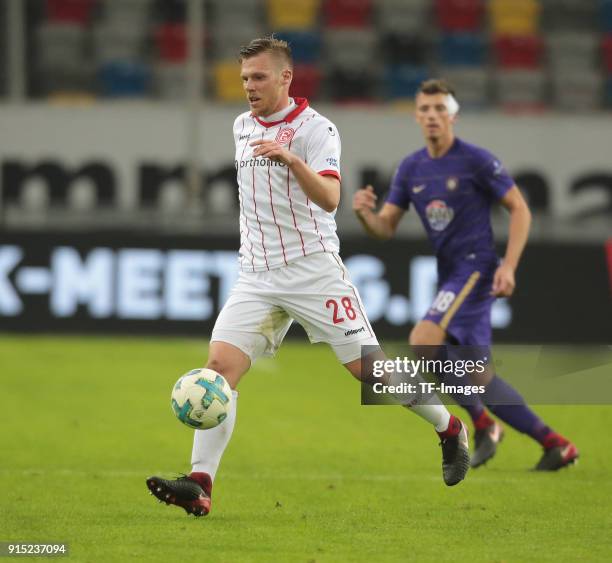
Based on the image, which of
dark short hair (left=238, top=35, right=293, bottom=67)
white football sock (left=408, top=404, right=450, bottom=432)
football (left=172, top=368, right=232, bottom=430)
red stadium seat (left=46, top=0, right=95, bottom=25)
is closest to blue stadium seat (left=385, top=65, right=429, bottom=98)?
red stadium seat (left=46, top=0, right=95, bottom=25)

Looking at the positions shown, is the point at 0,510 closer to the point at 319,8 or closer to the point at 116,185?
the point at 116,185

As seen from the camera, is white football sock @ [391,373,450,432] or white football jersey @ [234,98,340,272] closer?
white football jersey @ [234,98,340,272]

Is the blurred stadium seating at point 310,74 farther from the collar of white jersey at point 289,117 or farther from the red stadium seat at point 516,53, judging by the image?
the collar of white jersey at point 289,117

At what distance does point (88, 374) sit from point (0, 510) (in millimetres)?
6818

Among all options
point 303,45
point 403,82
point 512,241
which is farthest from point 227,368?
point 303,45

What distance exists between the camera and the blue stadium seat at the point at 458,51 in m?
22.5

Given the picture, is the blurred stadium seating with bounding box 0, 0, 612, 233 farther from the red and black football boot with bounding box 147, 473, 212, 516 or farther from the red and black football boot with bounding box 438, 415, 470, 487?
the red and black football boot with bounding box 147, 473, 212, 516

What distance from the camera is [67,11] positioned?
72.8 ft

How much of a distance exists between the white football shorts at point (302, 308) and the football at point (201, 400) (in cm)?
31

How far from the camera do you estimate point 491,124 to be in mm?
20422

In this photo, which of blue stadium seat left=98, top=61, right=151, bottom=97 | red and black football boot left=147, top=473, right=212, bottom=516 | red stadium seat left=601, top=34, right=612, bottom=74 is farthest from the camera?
red stadium seat left=601, top=34, right=612, bottom=74

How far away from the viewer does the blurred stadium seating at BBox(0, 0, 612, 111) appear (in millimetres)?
21781

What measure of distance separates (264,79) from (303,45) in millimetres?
15748

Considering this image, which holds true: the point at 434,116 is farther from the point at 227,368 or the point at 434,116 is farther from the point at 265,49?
the point at 227,368
